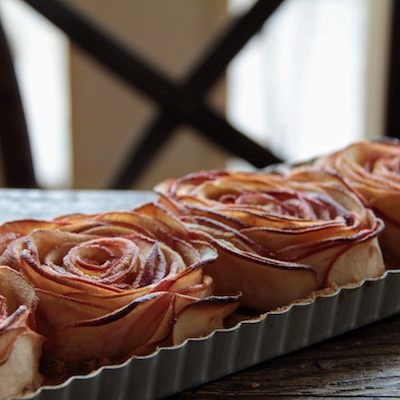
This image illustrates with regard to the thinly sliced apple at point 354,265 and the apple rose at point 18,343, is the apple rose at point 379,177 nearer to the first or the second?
the thinly sliced apple at point 354,265

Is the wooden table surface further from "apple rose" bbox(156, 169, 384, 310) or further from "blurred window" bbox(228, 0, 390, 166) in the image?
"blurred window" bbox(228, 0, 390, 166)

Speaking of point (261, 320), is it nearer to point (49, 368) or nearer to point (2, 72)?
point (49, 368)

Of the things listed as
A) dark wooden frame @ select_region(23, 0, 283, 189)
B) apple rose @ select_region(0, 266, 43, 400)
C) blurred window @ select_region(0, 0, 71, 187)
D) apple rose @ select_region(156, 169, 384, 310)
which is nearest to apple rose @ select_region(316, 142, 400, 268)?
apple rose @ select_region(156, 169, 384, 310)

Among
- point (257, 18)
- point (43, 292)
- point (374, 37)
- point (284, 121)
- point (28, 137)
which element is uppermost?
point (374, 37)

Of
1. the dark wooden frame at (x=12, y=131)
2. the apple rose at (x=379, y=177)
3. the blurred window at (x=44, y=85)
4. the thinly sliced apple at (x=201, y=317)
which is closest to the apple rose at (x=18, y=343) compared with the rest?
the thinly sliced apple at (x=201, y=317)

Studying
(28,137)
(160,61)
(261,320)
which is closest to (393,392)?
(261,320)

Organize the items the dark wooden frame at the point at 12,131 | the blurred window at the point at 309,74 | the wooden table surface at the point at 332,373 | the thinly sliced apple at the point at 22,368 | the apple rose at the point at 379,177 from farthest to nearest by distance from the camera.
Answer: the blurred window at the point at 309,74 → the dark wooden frame at the point at 12,131 → the apple rose at the point at 379,177 → the wooden table surface at the point at 332,373 → the thinly sliced apple at the point at 22,368
